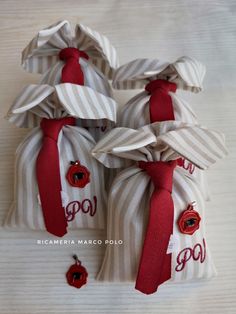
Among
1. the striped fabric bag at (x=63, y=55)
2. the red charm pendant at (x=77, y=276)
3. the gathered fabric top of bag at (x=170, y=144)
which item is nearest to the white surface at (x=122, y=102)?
the red charm pendant at (x=77, y=276)

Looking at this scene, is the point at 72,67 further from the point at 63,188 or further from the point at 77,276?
the point at 77,276

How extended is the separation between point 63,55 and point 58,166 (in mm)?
298

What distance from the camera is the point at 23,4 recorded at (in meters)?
1.33

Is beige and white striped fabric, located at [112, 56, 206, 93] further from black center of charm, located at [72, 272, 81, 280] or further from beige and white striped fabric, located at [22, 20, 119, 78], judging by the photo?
black center of charm, located at [72, 272, 81, 280]

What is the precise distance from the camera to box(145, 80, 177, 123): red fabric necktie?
2.97ft

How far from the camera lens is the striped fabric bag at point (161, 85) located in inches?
35.7

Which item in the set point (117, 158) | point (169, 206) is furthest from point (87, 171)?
point (169, 206)

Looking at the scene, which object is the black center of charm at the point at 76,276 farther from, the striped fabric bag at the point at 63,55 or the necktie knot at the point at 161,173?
the striped fabric bag at the point at 63,55

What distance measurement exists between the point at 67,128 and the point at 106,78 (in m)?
0.20

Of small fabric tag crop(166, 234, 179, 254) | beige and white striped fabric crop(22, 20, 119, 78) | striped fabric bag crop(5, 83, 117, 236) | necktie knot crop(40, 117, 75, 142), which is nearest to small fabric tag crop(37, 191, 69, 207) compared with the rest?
striped fabric bag crop(5, 83, 117, 236)

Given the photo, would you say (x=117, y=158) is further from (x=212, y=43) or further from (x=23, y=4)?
(x=23, y=4)

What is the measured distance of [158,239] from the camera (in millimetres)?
771

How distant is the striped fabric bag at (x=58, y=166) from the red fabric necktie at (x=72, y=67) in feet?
0.30

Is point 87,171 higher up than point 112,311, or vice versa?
point 87,171
